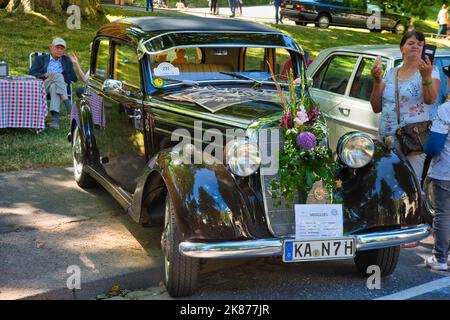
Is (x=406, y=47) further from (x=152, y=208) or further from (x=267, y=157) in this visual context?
(x=152, y=208)

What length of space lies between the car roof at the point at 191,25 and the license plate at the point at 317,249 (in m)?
2.54

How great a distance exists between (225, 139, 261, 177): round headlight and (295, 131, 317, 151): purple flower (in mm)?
323

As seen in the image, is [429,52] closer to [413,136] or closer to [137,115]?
[413,136]

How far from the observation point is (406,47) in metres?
6.11

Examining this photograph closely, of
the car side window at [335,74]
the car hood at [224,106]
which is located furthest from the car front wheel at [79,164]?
the car side window at [335,74]

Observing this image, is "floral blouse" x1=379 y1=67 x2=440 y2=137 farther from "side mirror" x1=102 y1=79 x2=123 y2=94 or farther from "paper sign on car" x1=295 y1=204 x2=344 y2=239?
"side mirror" x1=102 y1=79 x2=123 y2=94

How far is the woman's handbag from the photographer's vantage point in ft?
19.8

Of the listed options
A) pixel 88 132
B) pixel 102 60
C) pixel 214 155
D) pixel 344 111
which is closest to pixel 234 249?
pixel 214 155

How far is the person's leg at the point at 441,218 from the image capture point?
552cm

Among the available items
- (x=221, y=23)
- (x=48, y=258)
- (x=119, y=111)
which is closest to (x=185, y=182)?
(x=48, y=258)

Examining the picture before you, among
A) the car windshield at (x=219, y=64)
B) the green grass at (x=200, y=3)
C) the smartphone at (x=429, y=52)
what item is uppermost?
the green grass at (x=200, y=3)

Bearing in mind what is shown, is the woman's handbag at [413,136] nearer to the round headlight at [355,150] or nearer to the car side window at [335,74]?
the round headlight at [355,150]

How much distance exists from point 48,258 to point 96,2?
14.6 metres

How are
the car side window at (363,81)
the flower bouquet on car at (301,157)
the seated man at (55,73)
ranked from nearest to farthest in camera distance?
the flower bouquet on car at (301,157)
the car side window at (363,81)
the seated man at (55,73)
